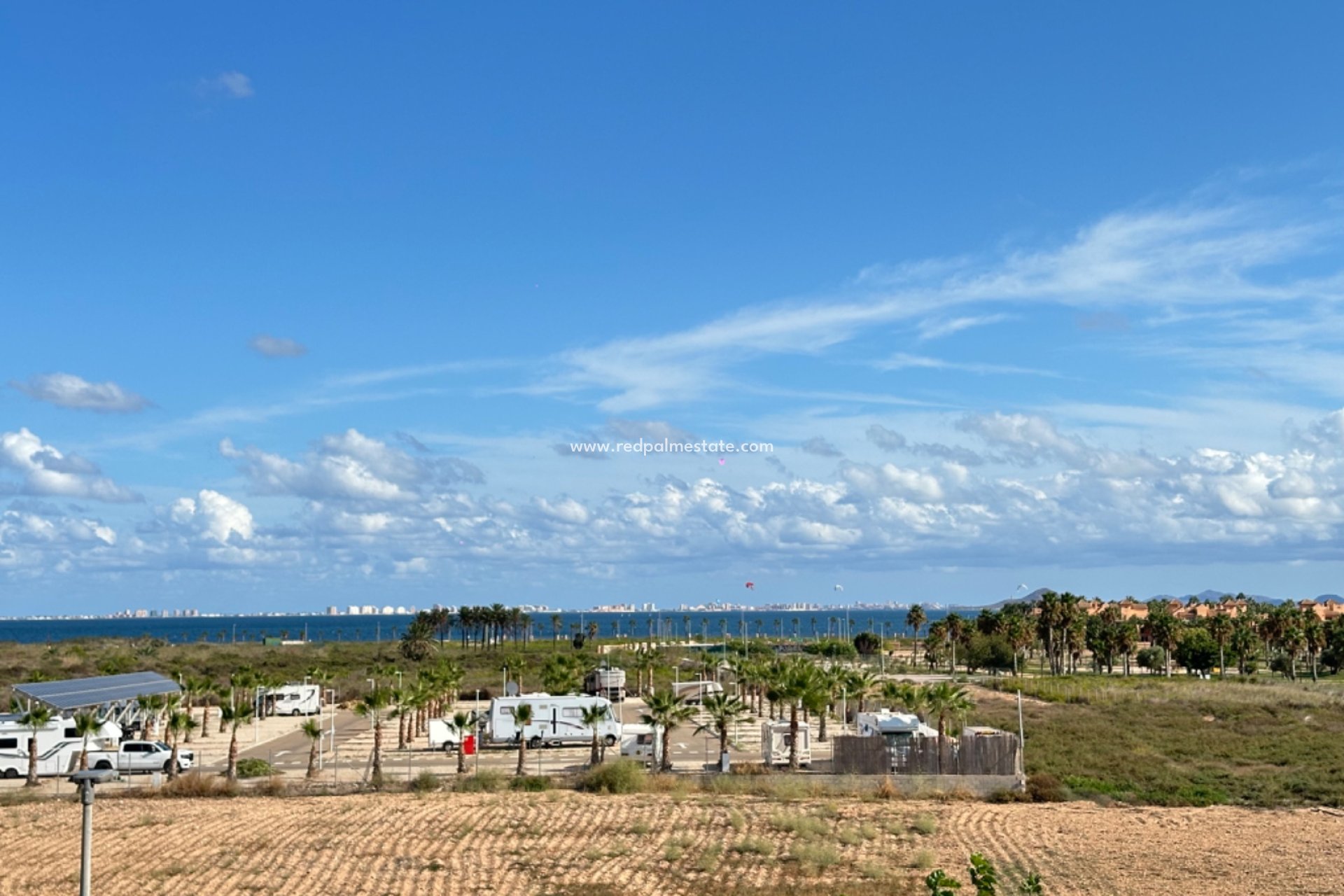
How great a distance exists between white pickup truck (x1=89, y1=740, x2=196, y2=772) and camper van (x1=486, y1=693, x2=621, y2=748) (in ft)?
41.8

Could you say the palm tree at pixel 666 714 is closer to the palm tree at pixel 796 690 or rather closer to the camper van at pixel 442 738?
the palm tree at pixel 796 690

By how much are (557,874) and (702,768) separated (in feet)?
55.6

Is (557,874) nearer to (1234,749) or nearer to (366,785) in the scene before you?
(366,785)

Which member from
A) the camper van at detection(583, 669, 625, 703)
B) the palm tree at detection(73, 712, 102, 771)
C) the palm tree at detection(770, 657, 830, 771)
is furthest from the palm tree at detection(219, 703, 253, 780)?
the camper van at detection(583, 669, 625, 703)

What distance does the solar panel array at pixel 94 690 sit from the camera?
42.9m

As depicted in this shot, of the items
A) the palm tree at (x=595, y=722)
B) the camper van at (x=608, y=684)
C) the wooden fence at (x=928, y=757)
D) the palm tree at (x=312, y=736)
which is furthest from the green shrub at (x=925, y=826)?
the camper van at (x=608, y=684)

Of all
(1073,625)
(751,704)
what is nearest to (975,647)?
(1073,625)

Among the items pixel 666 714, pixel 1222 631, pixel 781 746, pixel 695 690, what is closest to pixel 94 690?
pixel 666 714

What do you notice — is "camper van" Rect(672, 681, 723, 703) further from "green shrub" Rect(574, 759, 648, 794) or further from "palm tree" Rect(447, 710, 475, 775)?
"green shrub" Rect(574, 759, 648, 794)

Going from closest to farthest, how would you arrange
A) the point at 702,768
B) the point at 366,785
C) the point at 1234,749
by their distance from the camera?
the point at 366,785 → the point at 702,768 → the point at 1234,749

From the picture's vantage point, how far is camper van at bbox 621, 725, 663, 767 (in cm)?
4397

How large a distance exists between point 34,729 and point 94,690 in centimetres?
455

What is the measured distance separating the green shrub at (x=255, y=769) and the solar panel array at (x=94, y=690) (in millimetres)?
5378

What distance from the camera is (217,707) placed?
70.2 metres
